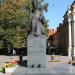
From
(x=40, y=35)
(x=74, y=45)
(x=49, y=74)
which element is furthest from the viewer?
(x=74, y=45)

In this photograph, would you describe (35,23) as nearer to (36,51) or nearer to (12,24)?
(36,51)

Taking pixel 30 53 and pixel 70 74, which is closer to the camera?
pixel 70 74

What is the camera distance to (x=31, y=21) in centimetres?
1967

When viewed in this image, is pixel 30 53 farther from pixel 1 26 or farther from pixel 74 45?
pixel 74 45

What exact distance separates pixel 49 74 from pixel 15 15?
140 ft

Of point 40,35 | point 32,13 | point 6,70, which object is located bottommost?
point 6,70

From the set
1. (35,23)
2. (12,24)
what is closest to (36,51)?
(35,23)

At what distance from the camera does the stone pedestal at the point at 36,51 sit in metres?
19.7

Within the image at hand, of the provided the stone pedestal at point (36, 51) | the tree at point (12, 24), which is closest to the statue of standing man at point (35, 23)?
the stone pedestal at point (36, 51)

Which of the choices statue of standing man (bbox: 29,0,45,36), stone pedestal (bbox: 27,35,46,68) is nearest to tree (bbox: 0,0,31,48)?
statue of standing man (bbox: 29,0,45,36)

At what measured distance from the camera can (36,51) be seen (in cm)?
1980

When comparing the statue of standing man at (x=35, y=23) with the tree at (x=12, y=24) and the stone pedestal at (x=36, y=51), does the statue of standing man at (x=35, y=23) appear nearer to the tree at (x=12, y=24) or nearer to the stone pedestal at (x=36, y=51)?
the stone pedestal at (x=36, y=51)

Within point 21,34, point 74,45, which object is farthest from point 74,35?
point 21,34

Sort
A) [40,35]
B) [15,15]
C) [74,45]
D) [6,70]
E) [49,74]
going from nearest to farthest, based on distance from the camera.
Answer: [49,74] → [40,35] → [6,70] → [15,15] → [74,45]
